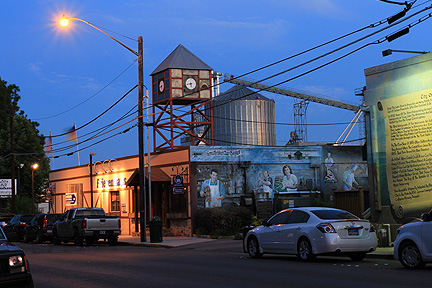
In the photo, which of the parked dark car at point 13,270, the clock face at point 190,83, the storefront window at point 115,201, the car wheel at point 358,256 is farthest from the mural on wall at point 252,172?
the parked dark car at point 13,270

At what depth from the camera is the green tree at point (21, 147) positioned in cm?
7175

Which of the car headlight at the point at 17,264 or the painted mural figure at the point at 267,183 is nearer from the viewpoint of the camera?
the car headlight at the point at 17,264

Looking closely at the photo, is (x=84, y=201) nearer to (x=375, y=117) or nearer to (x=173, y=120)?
(x=173, y=120)

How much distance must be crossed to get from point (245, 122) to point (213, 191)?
28837mm

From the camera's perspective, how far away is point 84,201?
49594 mm

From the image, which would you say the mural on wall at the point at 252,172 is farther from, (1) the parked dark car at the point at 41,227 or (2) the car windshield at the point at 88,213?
(1) the parked dark car at the point at 41,227

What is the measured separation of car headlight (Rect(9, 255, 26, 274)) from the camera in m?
9.21

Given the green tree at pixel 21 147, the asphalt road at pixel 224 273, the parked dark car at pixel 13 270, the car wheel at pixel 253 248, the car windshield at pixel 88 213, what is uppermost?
the green tree at pixel 21 147

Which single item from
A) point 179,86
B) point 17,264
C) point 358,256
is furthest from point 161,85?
point 17,264

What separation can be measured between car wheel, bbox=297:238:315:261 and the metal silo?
44.3 meters

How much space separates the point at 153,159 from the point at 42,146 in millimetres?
40227

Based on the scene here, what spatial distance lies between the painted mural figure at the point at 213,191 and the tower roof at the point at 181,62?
1231 centimetres

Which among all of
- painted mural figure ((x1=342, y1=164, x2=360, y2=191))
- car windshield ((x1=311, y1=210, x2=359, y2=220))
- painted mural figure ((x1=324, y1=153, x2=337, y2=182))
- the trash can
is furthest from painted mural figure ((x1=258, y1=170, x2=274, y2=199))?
car windshield ((x1=311, y1=210, x2=359, y2=220))

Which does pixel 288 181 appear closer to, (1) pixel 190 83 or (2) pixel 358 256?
(1) pixel 190 83
